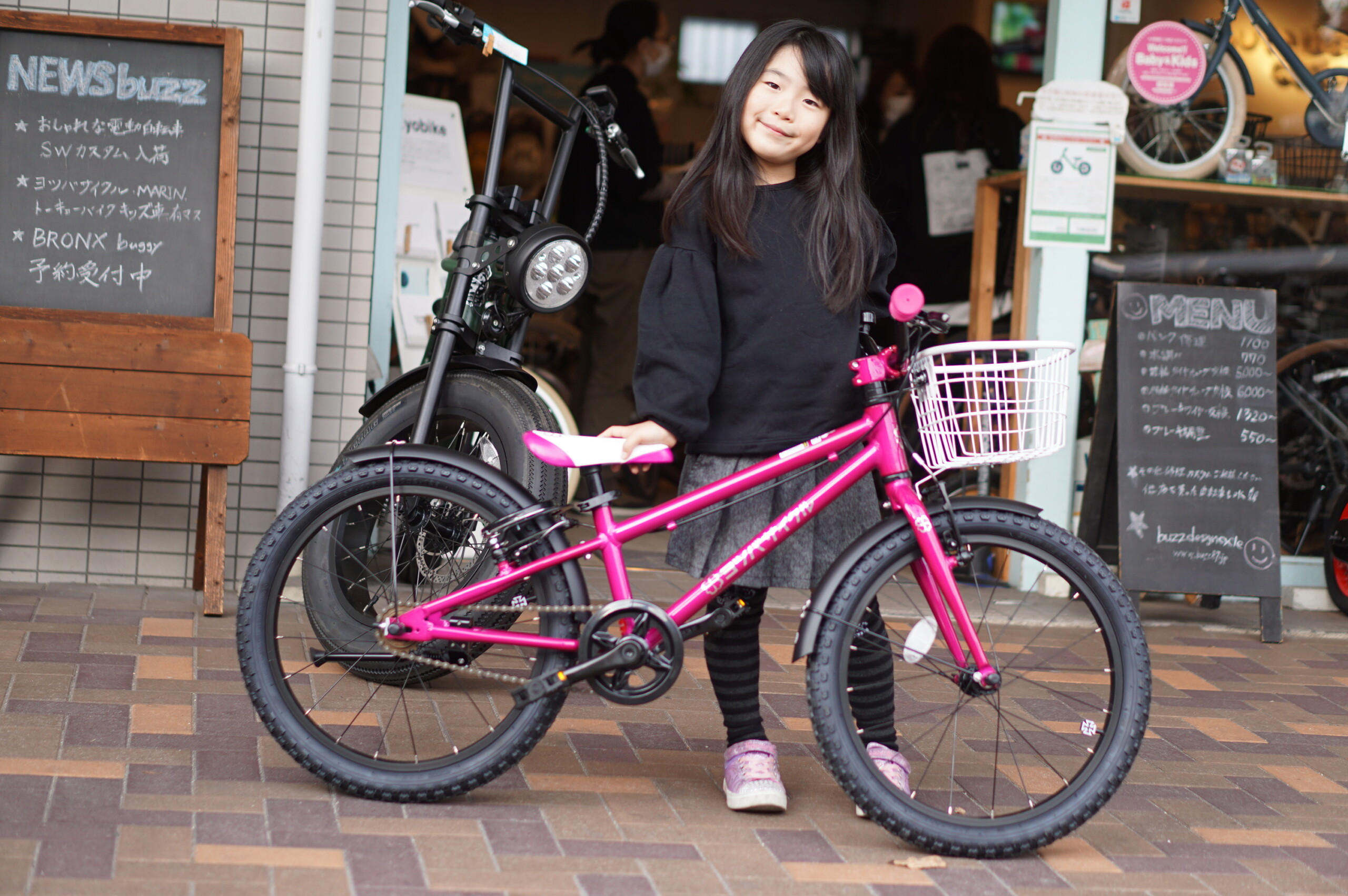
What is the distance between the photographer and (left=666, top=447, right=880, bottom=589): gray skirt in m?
2.94

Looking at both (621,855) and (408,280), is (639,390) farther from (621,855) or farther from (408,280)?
(408,280)

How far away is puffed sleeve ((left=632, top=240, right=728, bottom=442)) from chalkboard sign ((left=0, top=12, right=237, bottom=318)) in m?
2.02

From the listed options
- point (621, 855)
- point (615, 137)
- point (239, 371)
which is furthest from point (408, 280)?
point (621, 855)

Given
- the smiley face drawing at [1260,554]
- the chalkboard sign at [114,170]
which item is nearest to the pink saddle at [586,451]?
the chalkboard sign at [114,170]

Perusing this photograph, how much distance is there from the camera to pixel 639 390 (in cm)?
289

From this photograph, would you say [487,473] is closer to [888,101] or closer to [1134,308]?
[1134,308]

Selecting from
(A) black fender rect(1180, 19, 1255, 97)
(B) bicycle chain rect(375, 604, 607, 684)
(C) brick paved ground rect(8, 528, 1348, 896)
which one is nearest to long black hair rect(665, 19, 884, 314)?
(B) bicycle chain rect(375, 604, 607, 684)

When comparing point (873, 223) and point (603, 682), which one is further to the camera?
point (873, 223)

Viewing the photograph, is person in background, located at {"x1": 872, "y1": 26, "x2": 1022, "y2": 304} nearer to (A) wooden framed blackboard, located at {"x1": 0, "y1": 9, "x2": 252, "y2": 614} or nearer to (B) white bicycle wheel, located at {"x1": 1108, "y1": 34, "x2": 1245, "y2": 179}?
(B) white bicycle wheel, located at {"x1": 1108, "y1": 34, "x2": 1245, "y2": 179}

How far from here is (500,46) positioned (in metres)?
3.66

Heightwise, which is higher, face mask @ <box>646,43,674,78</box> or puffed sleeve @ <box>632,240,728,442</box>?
face mask @ <box>646,43,674,78</box>

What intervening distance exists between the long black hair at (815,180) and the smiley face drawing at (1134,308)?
94.0 inches

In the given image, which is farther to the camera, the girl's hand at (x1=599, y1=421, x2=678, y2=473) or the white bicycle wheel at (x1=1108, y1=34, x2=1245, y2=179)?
the white bicycle wheel at (x1=1108, y1=34, x2=1245, y2=179)

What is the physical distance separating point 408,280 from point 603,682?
10.2 feet
